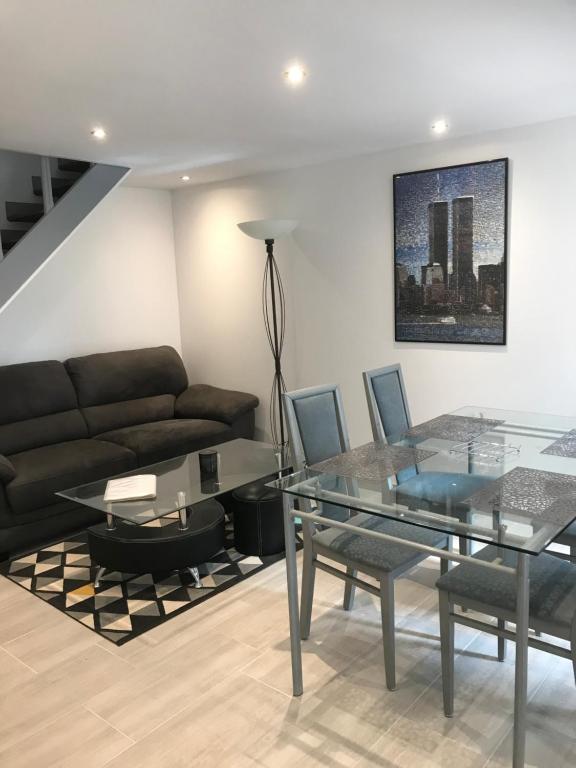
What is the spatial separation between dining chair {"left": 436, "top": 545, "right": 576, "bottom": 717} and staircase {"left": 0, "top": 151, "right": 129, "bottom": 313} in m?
3.20

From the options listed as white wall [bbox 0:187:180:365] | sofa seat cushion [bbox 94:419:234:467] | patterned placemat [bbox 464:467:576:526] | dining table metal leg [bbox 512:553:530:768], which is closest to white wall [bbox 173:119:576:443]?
white wall [bbox 0:187:180:365]

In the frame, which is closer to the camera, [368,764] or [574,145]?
[368,764]

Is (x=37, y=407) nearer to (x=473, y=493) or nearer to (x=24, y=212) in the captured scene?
(x=24, y=212)

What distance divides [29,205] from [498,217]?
311cm

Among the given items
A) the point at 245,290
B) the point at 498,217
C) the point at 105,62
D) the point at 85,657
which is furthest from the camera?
the point at 245,290

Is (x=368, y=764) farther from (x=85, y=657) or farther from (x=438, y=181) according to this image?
(x=438, y=181)

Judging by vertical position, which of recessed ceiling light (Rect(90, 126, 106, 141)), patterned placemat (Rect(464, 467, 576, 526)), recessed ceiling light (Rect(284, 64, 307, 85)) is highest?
recessed ceiling light (Rect(90, 126, 106, 141))

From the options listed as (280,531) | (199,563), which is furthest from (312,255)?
(199,563)

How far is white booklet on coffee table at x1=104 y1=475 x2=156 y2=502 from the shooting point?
10.3ft

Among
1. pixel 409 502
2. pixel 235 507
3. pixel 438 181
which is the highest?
pixel 438 181

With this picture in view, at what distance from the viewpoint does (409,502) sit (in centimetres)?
208

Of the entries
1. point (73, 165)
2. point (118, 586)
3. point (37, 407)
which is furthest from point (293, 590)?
point (73, 165)

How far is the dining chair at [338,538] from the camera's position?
232 cm

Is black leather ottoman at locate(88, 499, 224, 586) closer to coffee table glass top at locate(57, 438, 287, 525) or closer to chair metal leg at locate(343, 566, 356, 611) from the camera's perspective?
coffee table glass top at locate(57, 438, 287, 525)
